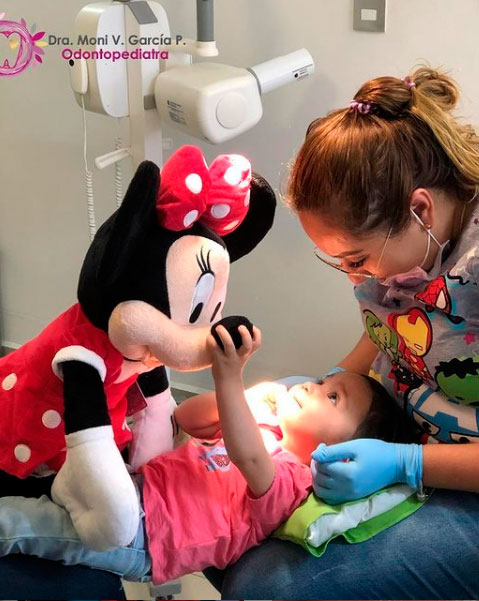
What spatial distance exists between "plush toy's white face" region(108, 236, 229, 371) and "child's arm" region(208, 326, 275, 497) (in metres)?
0.03

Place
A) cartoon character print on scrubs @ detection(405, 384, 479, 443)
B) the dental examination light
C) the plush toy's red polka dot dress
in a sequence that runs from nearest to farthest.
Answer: the plush toy's red polka dot dress
cartoon character print on scrubs @ detection(405, 384, 479, 443)
the dental examination light

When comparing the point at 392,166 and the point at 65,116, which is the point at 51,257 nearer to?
the point at 65,116

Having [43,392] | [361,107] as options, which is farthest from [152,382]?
[361,107]

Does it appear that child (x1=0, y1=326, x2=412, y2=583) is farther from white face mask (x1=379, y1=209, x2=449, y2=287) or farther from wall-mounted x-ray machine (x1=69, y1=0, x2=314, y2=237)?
wall-mounted x-ray machine (x1=69, y1=0, x2=314, y2=237)

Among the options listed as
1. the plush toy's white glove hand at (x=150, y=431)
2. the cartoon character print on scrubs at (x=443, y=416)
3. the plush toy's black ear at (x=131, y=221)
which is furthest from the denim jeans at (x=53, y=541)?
the cartoon character print on scrubs at (x=443, y=416)

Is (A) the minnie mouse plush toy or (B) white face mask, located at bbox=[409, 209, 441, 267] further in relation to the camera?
(B) white face mask, located at bbox=[409, 209, 441, 267]

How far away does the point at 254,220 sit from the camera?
4.00 feet

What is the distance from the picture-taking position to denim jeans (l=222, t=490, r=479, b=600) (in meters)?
1.12

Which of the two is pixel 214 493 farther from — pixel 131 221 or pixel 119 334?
pixel 131 221

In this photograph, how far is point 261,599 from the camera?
113 centimetres

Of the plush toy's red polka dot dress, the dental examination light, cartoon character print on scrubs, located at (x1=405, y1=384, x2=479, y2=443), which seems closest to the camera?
the plush toy's red polka dot dress

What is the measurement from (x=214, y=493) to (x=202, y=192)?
464mm

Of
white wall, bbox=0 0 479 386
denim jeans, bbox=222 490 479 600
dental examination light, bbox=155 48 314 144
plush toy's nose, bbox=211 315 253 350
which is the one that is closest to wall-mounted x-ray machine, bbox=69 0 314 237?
dental examination light, bbox=155 48 314 144

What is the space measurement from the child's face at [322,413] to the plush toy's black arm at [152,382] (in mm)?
214
